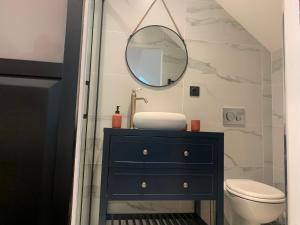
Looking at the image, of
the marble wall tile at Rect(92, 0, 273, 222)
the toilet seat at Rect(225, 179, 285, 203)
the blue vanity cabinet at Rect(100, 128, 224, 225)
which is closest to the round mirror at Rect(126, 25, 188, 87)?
the marble wall tile at Rect(92, 0, 273, 222)

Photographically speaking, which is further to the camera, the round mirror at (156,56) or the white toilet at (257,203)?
the round mirror at (156,56)

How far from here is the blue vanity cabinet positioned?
132 cm

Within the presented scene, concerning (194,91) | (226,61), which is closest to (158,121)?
(194,91)

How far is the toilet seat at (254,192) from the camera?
1373 millimetres

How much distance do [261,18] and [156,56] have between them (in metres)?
0.93

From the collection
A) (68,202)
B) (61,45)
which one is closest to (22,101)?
(61,45)

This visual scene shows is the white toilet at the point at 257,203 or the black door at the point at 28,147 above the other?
the black door at the point at 28,147

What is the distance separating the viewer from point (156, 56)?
1.89 metres

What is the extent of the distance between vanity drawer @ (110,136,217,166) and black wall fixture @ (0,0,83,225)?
0.41 m

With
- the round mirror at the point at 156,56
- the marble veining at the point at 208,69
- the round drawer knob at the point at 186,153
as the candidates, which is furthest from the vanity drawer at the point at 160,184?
the marble veining at the point at 208,69

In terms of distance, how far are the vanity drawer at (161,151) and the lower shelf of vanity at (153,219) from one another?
21.7 inches

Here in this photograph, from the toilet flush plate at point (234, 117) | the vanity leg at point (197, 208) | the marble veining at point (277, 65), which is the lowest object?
the vanity leg at point (197, 208)

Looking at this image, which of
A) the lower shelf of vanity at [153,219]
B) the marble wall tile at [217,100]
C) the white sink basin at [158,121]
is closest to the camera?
the white sink basin at [158,121]

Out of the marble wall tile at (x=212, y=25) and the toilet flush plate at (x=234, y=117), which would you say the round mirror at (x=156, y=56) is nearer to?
the marble wall tile at (x=212, y=25)
